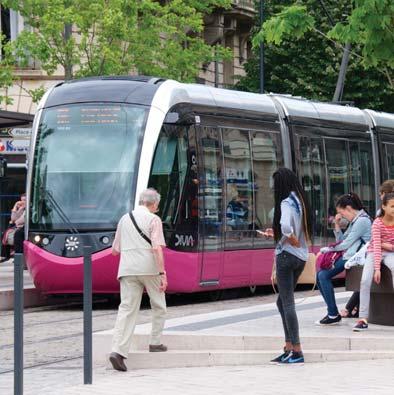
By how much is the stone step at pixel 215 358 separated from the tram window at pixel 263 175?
831 cm

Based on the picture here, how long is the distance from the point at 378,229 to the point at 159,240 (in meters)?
2.57

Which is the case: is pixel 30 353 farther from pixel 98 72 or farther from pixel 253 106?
pixel 98 72

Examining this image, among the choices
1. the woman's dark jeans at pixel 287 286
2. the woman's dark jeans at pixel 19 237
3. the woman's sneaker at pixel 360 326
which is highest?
the woman's dark jeans at pixel 19 237

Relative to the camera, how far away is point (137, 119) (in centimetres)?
1891

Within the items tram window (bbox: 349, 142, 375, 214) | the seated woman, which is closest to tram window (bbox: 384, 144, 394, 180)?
tram window (bbox: 349, 142, 375, 214)

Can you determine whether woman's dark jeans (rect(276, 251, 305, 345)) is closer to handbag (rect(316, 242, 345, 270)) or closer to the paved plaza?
the paved plaza

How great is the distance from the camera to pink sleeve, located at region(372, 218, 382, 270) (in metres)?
13.6

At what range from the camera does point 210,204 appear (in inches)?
773

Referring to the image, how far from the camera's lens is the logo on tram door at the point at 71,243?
61.3ft

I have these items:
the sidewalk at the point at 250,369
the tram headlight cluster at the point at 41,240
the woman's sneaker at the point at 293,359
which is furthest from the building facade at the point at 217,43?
the woman's sneaker at the point at 293,359

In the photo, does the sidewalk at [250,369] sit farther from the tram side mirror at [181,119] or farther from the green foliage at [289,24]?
the tram side mirror at [181,119]

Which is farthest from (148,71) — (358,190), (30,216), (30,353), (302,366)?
(302,366)

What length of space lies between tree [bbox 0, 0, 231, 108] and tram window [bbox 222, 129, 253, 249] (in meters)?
12.1

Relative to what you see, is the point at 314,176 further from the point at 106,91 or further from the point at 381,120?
the point at 106,91
